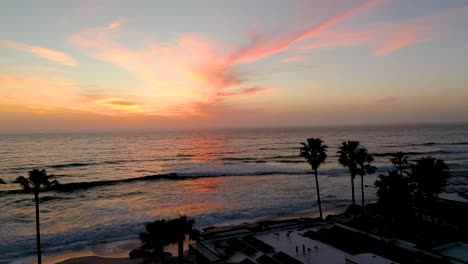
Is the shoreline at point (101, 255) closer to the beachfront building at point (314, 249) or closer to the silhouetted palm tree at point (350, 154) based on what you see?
the beachfront building at point (314, 249)

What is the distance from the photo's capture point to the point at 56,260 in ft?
99.0

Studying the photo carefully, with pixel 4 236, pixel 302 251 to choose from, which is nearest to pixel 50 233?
pixel 4 236

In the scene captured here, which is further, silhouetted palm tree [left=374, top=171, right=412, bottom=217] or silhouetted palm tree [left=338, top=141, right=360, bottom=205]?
silhouetted palm tree [left=338, top=141, right=360, bottom=205]

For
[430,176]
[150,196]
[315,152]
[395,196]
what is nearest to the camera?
[395,196]

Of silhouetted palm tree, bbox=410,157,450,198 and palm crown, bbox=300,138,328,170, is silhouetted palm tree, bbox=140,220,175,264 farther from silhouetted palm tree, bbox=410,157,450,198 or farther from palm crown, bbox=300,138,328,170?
palm crown, bbox=300,138,328,170

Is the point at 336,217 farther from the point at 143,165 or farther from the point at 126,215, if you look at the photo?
the point at 143,165

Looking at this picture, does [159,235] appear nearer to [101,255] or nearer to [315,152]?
[101,255]

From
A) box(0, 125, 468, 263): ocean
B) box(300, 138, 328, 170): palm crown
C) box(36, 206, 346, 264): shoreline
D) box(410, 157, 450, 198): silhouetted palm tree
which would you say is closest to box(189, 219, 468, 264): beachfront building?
box(410, 157, 450, 198): silhouetted palm tree

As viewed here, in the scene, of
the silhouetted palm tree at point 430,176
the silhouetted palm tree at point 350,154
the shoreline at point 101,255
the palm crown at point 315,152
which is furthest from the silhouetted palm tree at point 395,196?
the shoreline at point 101,255

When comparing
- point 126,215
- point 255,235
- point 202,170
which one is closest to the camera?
point 255,235

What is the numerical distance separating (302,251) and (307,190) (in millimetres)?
40757

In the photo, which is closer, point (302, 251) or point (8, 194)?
point (302, 251)

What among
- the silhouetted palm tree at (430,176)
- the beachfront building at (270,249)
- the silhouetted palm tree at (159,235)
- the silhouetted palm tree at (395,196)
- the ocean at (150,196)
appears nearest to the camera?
the silhouetted palm tree at (159,235)

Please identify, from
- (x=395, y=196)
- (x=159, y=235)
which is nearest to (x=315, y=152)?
(x=395, y=196)
